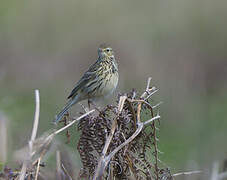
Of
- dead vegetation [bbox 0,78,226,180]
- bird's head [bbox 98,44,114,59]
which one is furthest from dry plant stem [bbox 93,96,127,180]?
bird's head [bbox 98,44,114,59]

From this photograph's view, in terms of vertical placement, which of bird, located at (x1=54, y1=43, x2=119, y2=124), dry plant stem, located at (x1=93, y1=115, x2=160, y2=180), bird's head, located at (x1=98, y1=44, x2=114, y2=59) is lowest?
dry plant stem, located at (x1=93, y1=115, x2=160, y2=180)

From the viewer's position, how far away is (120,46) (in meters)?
11.8

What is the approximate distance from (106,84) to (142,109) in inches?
114

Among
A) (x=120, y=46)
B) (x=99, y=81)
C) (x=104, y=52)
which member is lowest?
(x=99, y=81)

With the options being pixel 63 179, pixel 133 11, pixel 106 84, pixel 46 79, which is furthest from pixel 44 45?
pixel 63 179

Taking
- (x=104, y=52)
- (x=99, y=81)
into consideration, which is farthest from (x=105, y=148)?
(x=104, y=52)

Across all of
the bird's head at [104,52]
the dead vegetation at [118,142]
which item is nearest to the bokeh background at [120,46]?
the bird's head at [104,52]

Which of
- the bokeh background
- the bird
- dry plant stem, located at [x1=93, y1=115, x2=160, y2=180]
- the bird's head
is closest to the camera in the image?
dry plant stem, located at [x1=93, y1=115, x2=160, y2=180]

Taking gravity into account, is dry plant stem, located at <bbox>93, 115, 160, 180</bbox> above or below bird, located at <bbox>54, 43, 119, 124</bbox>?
below

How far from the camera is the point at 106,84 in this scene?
20.5ft

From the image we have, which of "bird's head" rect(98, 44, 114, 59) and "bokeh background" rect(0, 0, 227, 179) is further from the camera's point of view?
"bokeh background" rect(0, 0, 227, 179)

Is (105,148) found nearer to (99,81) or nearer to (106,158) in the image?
(106,158)

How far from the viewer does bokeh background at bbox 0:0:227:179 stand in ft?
34.9

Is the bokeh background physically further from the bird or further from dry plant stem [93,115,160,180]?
dry plant stem [93,115,160,180]
